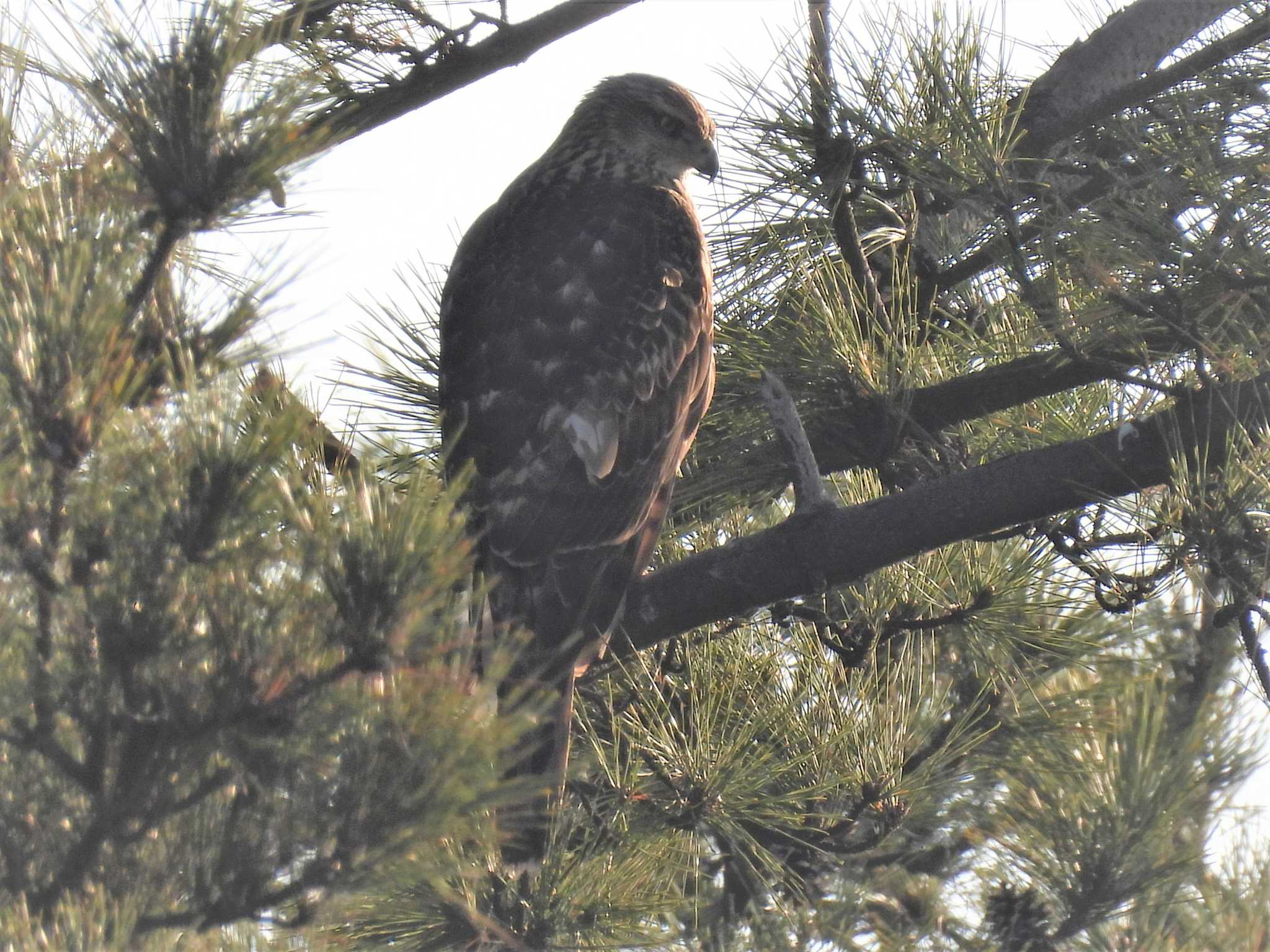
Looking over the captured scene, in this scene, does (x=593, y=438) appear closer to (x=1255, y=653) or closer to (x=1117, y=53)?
(x=1255, y=653)

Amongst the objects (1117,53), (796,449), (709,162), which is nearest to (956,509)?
(796,449)

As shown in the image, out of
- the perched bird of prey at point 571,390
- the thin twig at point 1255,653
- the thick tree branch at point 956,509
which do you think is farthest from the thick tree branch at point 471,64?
the thin twig at point 1255,653

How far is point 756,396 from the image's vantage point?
3.11 metres

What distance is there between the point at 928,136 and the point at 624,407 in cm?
93

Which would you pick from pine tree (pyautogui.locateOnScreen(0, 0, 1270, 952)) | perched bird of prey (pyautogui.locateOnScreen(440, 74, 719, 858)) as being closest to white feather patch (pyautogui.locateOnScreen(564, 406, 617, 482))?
perched bird of prey (pyautogui.locateOnScreen(440, 74, 719, 858))

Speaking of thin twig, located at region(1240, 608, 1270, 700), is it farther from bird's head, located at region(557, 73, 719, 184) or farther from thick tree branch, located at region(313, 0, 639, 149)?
bird's head, located at region(557, 73, 719, 184)

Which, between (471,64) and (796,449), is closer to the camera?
(796,449)

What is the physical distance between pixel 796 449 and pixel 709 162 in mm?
1554

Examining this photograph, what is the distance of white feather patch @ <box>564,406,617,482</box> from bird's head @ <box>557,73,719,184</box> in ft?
3.37

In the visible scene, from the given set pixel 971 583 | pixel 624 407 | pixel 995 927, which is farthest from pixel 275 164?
pixel 995 927

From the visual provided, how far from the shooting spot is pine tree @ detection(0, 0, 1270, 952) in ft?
4.36

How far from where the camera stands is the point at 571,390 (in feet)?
10.0

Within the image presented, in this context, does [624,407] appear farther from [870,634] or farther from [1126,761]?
[1126,761]

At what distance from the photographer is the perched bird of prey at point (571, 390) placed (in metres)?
2.79
